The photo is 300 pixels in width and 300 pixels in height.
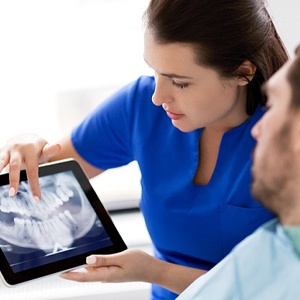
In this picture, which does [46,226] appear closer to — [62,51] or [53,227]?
[53,227]

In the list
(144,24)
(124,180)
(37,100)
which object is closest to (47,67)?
(37,100)

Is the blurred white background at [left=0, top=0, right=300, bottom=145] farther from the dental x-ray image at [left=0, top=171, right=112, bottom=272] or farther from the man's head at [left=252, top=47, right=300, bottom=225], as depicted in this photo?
the man's head at [left=252, top=47, right=300, bottom=225]

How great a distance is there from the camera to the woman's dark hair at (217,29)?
49.1 inches

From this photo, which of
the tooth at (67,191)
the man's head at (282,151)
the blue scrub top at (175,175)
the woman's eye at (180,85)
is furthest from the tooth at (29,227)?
the man's head at (282,151)

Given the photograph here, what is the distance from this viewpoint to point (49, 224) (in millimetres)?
1351

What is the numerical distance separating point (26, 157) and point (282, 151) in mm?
644

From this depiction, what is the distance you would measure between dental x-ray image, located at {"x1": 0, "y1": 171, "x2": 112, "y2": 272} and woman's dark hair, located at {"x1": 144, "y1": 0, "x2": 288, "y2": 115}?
0.36 meters

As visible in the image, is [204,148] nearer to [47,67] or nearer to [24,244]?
[24,244]

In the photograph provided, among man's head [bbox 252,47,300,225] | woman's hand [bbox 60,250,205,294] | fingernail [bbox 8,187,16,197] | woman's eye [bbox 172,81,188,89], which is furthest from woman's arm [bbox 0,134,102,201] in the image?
man's head [bbox 252,47,300,225]

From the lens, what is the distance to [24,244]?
1.31m

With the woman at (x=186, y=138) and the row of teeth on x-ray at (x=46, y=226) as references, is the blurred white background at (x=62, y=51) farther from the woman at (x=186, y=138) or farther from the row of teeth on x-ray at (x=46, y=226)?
the row of teeth on x-ray at (x=46, y=226)

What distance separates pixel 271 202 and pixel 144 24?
0.52m

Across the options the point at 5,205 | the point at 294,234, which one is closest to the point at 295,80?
the point at 294,234

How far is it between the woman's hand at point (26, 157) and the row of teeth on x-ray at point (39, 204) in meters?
0.02
